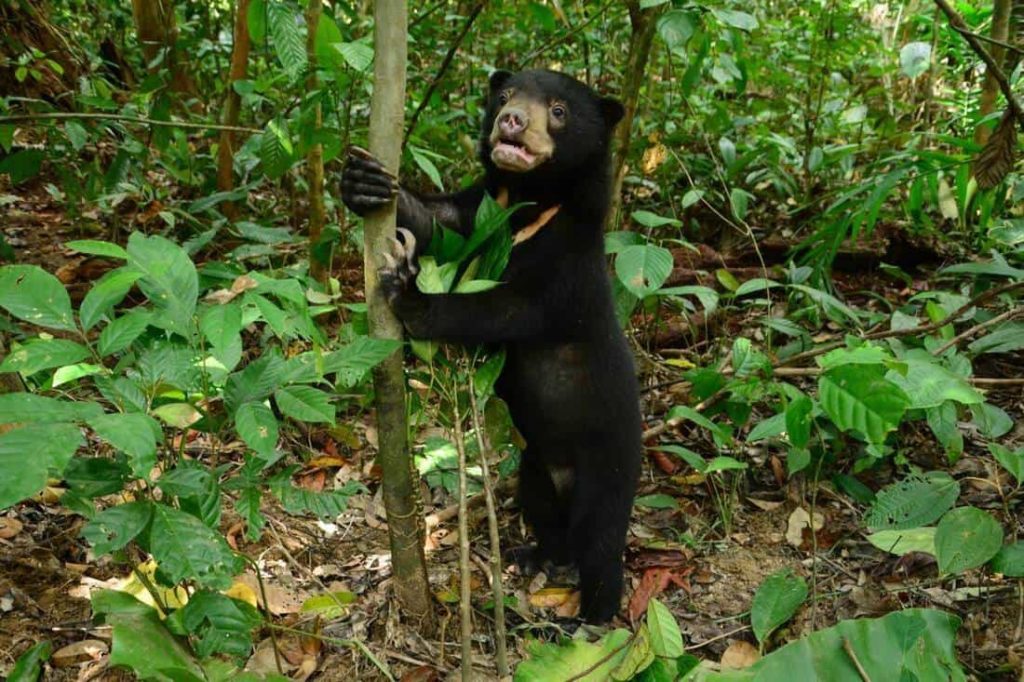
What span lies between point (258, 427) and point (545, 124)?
7.67ft

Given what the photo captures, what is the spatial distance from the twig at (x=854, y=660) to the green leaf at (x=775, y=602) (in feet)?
2.10

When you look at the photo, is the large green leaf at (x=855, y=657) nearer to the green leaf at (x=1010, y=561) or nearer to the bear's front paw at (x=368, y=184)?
the green leaf at (x=1010, y=561)

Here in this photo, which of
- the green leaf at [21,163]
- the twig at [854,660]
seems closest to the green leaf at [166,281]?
the twig at [854,660]

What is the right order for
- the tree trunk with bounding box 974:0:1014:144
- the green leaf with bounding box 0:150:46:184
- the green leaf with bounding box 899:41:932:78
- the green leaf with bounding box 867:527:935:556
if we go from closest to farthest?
the green leaf with bounding box 867:527:935:556 → the green leaf with bounding box 0:150:46:184 → the tree trunk with bounding box 974:0:1014:144 → the green leaf with bounding box 899:41:932:78

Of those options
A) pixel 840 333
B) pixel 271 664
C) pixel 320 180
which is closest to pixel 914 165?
pixel 840 333

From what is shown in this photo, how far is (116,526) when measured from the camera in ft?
6.64

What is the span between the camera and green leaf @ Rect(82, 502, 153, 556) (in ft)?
6.56

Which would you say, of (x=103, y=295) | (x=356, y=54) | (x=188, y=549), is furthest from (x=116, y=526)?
(x=356, y=54)

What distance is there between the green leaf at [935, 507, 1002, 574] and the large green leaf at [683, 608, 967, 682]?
0.71 metres

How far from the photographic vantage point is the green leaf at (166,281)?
2174 millimetres

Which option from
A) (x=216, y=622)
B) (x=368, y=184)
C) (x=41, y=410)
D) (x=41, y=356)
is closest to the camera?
(x=41, y=410)

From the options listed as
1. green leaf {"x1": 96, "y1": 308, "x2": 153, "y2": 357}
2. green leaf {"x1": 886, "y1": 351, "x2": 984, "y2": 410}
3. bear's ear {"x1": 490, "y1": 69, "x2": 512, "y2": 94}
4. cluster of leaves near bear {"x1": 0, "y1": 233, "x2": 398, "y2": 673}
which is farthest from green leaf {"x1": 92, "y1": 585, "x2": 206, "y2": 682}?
bear's ear {"x1": 490, "y1": 69, "x2": 512, "y2": 94}

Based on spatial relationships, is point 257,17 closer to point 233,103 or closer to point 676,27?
point 676,27

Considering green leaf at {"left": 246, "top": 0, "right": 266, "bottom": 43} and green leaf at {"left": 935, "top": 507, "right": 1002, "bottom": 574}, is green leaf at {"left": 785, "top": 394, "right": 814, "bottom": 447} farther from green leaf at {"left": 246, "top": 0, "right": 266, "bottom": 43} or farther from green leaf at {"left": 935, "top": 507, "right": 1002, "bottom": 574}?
green leaf at {"left": 246, "top": 0, "right": 266, "bottom": 43}
